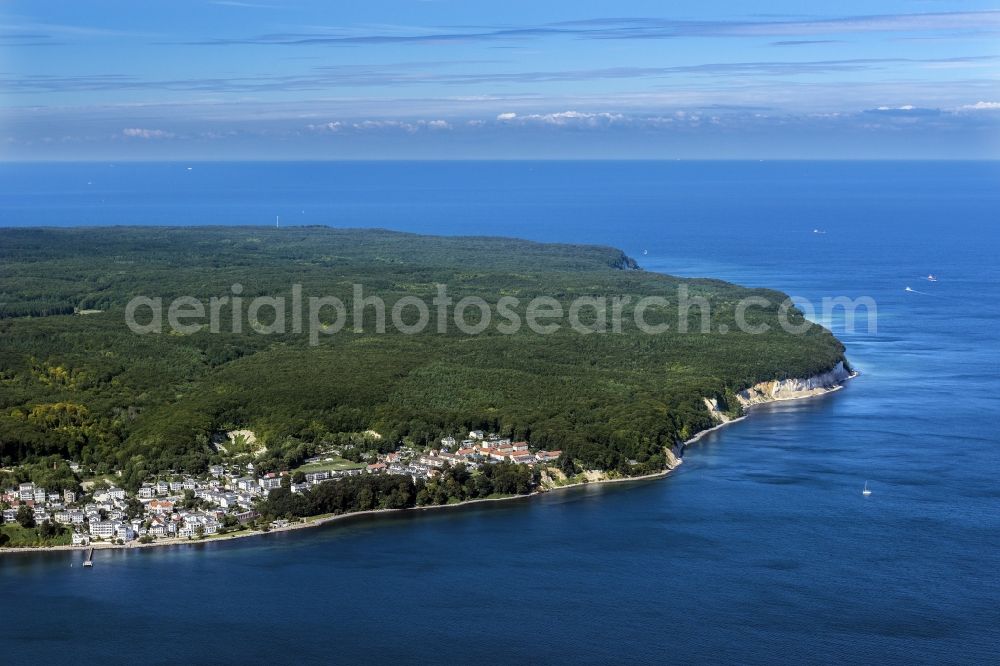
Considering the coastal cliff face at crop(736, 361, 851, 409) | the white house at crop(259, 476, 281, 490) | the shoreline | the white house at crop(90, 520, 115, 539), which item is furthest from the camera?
the coastal cliff face at crop(736, 361, 851, 409)

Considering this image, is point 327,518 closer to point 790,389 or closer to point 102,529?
point 102,529

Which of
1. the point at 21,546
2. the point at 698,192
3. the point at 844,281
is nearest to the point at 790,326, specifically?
the point at 844,281

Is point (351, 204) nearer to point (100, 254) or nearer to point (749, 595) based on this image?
point (100, 254)

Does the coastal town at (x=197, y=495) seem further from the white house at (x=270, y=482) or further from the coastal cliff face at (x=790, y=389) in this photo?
the coastal cliff face at (x=790, y=389)

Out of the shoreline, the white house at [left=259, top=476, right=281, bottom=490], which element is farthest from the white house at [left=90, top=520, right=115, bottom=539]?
the white house at [left=259, top=476, right=281, bottom=490]

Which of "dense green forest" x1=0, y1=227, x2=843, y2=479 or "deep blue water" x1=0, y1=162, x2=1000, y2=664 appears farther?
"dense green forest" x1=0, y1=227, x2=843, y2=479

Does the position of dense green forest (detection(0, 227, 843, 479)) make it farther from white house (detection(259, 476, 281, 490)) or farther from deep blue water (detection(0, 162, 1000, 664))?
deep blue water (detection(0, 162, 1000, 664))
